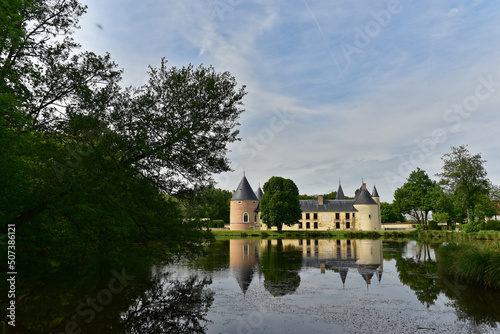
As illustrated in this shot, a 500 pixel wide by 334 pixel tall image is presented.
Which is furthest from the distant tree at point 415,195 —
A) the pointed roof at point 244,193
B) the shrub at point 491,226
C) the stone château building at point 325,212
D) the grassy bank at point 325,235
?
the pointed roof at point 244,193

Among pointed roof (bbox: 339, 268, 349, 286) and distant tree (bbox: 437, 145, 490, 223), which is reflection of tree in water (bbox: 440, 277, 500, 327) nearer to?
pointed roof (bbox: 339, 268, 349, 286)

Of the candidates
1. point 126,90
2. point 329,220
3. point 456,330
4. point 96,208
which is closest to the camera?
point 456,330

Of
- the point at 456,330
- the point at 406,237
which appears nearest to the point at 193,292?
the point at 456,330

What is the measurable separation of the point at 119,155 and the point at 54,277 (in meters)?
5.96

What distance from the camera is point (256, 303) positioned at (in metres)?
9.21

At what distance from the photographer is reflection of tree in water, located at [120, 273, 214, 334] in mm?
7230

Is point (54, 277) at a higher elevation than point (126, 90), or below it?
below

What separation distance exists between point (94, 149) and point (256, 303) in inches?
267

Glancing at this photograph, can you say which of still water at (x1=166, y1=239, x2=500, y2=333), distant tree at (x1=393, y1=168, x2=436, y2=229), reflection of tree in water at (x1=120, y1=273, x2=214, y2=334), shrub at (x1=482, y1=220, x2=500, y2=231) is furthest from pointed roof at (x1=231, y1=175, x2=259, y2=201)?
reflection of tree in water at (x1=120, y1=273, x2=214, y2=334)

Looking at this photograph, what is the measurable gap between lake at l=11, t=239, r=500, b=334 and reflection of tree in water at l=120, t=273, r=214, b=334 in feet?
0.08

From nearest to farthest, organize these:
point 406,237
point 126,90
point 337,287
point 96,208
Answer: point 96,208 < point 337,287 < point 126,90 < point 406,237

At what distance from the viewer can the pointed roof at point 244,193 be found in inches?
2359

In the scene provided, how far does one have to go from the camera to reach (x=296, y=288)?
11.2 meters

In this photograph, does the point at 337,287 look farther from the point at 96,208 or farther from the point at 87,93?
the point at 87,93
